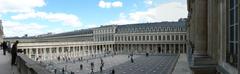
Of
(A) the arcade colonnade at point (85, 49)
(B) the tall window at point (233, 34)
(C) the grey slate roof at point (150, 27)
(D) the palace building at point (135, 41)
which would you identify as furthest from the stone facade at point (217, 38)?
(C) the grey slate roof at point (150, 27)

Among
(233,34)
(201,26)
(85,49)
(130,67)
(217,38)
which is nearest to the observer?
(233,34)

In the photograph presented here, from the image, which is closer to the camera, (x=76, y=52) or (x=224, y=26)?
(x=224, y=26)

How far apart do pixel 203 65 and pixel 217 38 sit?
2.09 meters

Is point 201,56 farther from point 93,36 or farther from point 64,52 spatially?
point 93,36

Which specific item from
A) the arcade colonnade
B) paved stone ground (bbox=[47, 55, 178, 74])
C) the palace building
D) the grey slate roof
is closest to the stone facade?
paved stone ground (bbox=[47, 55, 178, 74])

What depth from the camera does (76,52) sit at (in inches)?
→ 5221

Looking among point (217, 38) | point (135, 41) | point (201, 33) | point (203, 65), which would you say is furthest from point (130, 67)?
point (135, 41)

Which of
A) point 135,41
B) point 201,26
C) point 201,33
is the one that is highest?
point 201,26

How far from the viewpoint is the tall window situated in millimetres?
8430

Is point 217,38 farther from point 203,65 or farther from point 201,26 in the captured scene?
point 201,26

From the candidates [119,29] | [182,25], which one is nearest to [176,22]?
[182,25]

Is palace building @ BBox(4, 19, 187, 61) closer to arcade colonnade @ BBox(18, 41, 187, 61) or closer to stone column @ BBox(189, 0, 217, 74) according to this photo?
arcade colonnade @ BBox(18, 41, 187, 61)

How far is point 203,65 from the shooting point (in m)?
13.5

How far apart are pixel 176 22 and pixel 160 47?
11706 millimetres
